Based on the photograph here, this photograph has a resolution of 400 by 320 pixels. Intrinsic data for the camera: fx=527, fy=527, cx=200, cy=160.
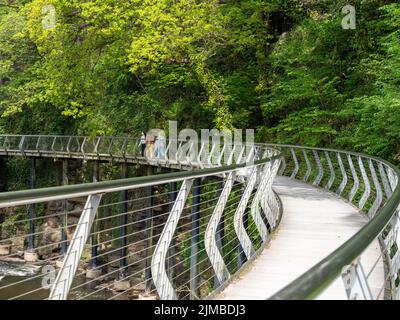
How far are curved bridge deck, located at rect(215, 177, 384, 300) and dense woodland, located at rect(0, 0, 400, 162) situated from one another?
265 centimetres

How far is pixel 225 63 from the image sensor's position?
24703 mm

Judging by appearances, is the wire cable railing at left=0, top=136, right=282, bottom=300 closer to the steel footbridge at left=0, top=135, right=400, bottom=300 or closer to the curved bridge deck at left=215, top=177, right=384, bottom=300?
the steel footbridge at left=0, top=135, right=400, bottom=300

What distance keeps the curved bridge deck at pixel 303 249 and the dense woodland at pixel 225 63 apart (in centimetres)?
265

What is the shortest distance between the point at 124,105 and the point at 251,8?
8.32m

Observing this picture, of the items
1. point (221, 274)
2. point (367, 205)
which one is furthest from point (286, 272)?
point (367, 205)

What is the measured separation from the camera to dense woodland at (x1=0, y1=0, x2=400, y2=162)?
648 inches

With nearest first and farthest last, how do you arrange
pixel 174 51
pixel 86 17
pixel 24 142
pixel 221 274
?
pixel 221 274 → pixel 86 17 → pixel 174 51 → pixel 24 142

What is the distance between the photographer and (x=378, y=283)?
5.11m

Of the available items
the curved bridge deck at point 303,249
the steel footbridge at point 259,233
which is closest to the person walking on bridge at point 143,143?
the steel footbridge at point 259,233

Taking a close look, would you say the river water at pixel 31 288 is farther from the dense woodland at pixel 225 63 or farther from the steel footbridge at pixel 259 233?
the dense woodland at pixel 225 63

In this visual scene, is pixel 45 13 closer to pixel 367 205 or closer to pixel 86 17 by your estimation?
pixel 86 17

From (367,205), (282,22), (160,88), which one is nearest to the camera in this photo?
(367,205)

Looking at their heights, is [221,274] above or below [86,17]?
below

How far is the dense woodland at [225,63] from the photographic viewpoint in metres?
16.5
